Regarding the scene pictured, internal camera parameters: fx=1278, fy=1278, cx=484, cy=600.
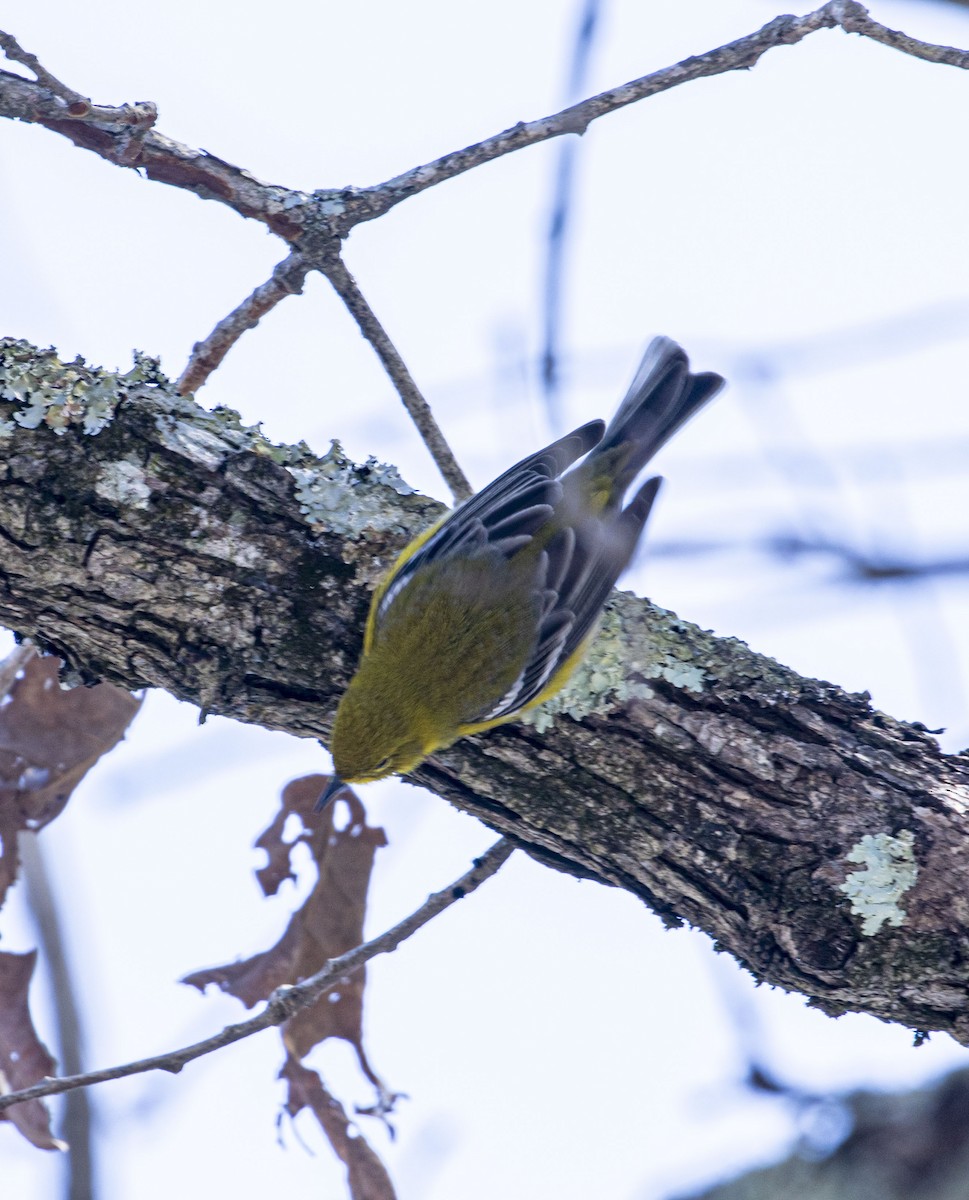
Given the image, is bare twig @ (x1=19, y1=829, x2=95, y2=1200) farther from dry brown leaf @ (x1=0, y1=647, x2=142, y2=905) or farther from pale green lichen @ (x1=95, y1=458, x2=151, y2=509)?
pale green lichen @ (x1=95, y1=458, x2=151, y2=509)

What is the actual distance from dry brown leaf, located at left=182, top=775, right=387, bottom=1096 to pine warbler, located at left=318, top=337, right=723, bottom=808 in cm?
19

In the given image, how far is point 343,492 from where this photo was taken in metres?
3.46

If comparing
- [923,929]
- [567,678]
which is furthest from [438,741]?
[923,929]

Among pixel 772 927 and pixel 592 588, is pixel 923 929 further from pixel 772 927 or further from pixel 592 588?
pixel 592 588

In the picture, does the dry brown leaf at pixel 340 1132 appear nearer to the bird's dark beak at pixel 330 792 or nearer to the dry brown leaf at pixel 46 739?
the bird's dark beak at pixel 330 792

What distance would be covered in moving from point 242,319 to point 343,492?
75cm

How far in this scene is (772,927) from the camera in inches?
125

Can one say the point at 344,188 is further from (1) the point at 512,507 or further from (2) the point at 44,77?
(1) the point at 512,507

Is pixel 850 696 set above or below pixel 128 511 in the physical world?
below

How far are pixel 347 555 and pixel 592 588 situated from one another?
931 millimetres

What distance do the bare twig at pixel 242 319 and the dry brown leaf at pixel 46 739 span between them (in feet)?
3.19

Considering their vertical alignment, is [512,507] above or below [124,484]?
above

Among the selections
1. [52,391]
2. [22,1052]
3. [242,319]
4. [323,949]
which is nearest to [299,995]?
[323,949]

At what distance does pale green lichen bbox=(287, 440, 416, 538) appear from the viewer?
3396 mm
